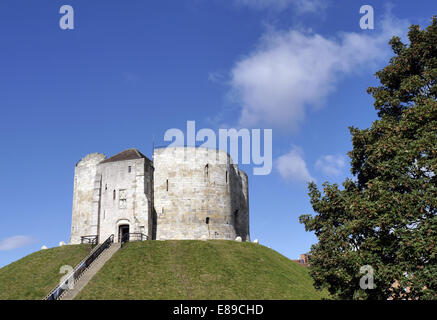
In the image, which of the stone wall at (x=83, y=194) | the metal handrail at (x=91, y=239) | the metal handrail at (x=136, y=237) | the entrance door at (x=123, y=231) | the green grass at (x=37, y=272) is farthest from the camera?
the stone wall at (x=83, y=194)

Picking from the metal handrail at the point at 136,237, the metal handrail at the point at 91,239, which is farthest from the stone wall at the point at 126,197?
the metal handrail at the point at 91,239

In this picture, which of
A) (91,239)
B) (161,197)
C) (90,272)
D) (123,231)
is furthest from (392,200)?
(91,239)

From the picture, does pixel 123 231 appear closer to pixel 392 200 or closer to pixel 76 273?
pixel 76 273

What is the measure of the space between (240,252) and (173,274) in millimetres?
10059

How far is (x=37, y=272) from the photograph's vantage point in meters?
38.6

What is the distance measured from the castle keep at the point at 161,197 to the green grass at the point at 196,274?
5.02 m

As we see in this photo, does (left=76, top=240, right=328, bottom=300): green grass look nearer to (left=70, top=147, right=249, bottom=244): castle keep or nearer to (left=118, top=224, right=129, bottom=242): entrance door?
(left=118, top=224, right=129, bottom=242): entrance door

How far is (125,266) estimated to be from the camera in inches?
1463

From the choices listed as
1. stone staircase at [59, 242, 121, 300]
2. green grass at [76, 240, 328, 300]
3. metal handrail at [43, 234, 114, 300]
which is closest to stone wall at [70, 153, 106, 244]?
stone staircase at [59, 242, 121, 300]

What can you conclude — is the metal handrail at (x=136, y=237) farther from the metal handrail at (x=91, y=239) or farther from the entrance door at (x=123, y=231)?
the metal handrail at (x=91, y=239)

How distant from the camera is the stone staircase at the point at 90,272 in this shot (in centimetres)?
3177

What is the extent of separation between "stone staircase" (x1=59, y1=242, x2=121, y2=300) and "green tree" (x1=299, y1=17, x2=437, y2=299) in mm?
18259

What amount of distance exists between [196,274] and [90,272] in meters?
9.08

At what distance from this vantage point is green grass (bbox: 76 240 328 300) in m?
32.1
